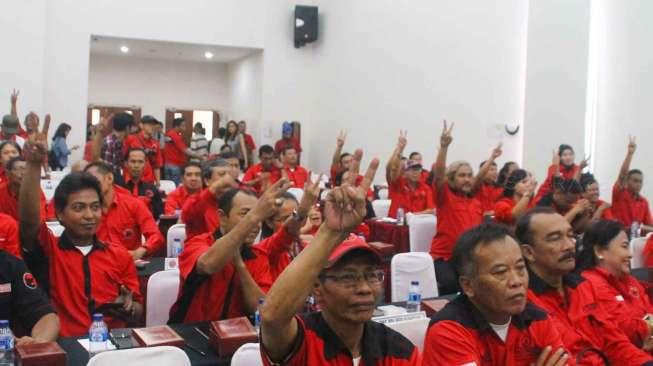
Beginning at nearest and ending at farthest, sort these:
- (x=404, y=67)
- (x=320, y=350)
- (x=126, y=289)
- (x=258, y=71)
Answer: (x=320, y=350)
(x=126, y=289)
(x=404, y=67)
(x=258, y=71)

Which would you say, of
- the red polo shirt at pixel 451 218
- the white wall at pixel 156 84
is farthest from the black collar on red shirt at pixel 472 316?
the white wall at pixel 156 84

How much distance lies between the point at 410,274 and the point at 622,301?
144cm

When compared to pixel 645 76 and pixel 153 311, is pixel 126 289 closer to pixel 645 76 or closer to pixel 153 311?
pixel 153 311

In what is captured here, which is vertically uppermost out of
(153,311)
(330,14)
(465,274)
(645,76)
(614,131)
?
(330,14)

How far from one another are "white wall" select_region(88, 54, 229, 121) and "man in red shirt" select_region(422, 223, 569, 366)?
51.1 ft

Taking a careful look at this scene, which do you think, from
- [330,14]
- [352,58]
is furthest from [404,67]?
[330,14]

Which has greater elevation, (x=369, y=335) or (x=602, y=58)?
(x=602, y=58)

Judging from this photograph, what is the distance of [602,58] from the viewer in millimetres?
9820

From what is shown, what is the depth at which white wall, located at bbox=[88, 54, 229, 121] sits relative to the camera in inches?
662

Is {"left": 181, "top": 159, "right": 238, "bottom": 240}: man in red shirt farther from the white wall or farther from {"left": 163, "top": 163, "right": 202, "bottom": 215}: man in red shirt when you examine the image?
the white wall

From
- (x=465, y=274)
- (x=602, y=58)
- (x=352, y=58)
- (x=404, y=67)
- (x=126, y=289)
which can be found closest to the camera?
(x=465, y=274)

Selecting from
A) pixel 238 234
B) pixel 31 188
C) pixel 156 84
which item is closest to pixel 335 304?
pixel 238 234

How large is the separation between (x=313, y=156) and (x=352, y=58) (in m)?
2.66

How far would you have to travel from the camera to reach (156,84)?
679 inches
